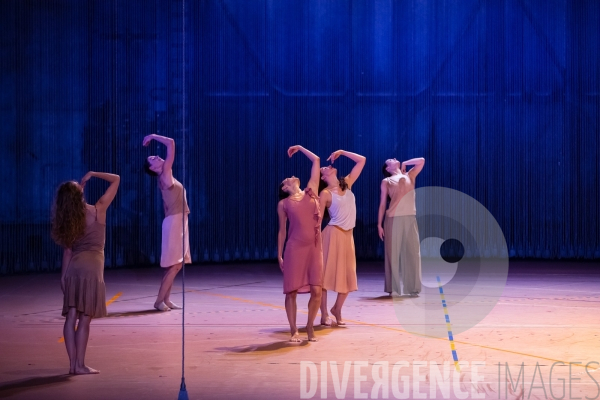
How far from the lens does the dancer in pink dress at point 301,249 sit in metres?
6.95

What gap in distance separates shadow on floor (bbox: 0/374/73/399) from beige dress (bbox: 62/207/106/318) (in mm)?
451

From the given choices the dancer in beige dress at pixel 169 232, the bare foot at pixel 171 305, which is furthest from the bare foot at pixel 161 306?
the bare foot at pixel 171 305

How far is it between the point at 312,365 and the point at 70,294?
1.77 metres

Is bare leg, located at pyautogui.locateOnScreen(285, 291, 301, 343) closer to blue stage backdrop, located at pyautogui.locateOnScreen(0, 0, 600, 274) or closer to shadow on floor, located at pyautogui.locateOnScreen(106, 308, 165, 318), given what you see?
shadow on floor, located at pyautogui.locateOnScreen(106, 308, 165, 318)

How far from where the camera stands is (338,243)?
784 cm

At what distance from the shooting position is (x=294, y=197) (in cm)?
700

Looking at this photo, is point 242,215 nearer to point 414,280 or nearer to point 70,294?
point 414,280

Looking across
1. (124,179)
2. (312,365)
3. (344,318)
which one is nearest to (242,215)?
(124,179)

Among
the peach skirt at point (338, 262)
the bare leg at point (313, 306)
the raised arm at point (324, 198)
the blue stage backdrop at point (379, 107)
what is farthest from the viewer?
the blue stage backdrop at point (379, 107)

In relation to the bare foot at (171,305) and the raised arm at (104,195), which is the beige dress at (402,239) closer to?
the bare foot at (171,305)

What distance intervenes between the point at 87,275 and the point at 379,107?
9569 mm

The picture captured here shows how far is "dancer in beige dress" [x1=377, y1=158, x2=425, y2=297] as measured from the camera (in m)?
9.77

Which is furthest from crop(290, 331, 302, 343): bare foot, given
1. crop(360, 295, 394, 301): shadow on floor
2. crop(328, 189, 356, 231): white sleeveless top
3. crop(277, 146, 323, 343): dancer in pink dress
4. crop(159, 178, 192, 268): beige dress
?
crop(360, 295, 394, 301): shadow on floor

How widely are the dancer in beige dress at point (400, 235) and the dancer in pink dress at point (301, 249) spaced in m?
2.86
